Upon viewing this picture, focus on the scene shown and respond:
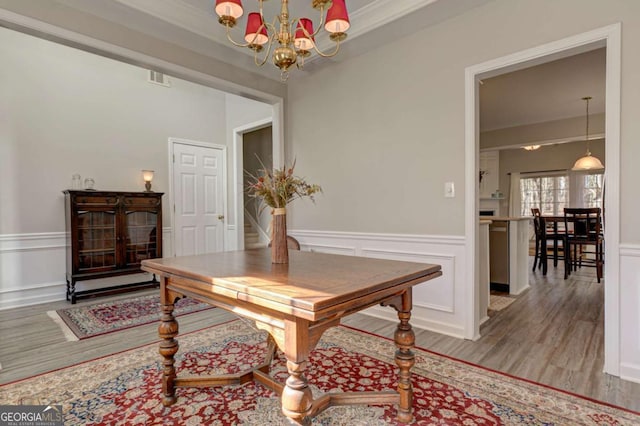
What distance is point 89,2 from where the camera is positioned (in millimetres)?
2521

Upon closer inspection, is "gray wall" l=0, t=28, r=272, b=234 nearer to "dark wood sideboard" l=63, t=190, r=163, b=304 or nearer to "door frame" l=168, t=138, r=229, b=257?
"door frame" l=168, t=138, r=229, b=257

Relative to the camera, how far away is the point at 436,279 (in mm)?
2922

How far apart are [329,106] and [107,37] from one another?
6.88 feet

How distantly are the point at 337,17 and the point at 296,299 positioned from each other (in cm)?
160

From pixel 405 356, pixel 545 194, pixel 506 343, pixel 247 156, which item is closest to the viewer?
pixel 405 356

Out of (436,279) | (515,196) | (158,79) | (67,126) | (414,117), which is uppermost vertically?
(158,79)

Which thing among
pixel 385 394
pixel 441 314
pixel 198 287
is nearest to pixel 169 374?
pixel 198 287

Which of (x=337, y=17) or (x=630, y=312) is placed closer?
(x=337, y=17)

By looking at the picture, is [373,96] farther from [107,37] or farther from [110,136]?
[110,136]

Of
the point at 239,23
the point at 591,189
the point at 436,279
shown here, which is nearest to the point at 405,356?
the point at 436,279

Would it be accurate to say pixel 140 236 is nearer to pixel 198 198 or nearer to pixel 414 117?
pixel 198 198

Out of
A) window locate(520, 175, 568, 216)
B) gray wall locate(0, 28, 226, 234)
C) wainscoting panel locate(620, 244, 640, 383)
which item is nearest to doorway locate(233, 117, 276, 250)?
gray wall locate(0, 28, 226, 234)

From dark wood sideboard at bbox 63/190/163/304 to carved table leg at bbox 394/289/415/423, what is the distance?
3815 millimetres

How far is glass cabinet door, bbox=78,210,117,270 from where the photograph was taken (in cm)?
395
